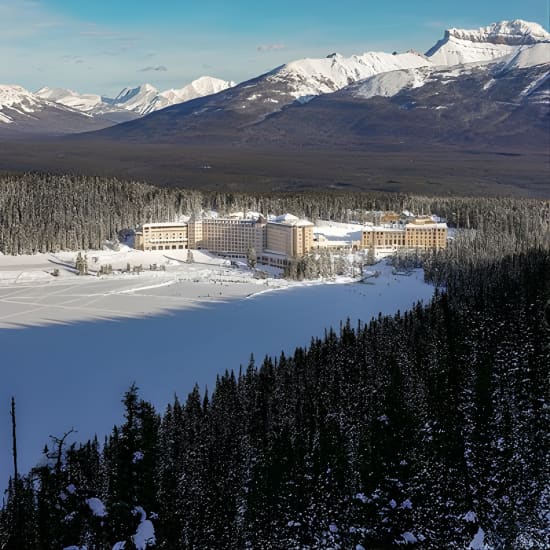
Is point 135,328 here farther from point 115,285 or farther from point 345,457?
point 345,457

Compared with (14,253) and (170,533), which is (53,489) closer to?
(170,533)

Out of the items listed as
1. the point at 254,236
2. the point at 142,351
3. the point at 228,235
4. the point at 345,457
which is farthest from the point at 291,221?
the point at 345,457

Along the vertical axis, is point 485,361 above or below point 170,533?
above

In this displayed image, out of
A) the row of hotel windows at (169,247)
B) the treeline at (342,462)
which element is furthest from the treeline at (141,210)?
the treeline at (342,462)

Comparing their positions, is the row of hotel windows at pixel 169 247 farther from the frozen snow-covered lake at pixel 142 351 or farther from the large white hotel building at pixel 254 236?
the frozen snow-covered lake at pixel 142 351

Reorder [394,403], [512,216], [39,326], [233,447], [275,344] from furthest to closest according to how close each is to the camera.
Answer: [512,216]
[39,326]
[275,344]
[233,447]
[394,403]

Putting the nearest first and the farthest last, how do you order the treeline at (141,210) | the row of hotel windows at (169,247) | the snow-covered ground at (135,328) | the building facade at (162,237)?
1. the snow-covered ground at (135,328)
2. the treeline at (141,210)
3. the building facade at (162,237)
4. the row of hotel windows at (169,247)

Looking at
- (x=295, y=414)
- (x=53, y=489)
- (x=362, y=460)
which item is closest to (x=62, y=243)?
(x=295, y=414)
